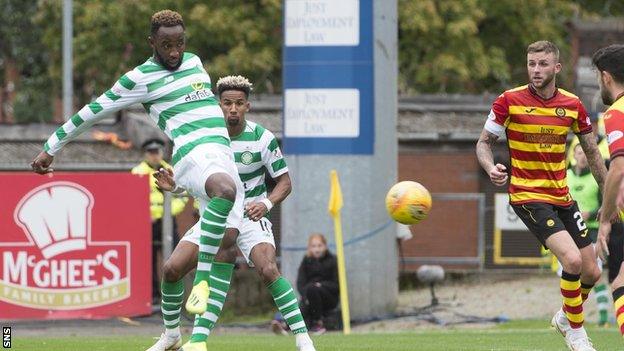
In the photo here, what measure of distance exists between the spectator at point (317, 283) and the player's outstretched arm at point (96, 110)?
8.38 m

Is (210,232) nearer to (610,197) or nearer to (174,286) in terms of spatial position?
(174,286)

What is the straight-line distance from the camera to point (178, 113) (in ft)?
38.9

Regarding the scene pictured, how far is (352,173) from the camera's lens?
21.3 metres

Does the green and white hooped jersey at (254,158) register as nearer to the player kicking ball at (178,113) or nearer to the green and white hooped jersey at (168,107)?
the player kicking ball at (178,113)

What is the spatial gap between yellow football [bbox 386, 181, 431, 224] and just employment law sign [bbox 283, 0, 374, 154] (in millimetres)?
6854

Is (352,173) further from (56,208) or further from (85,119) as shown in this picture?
(85,119)

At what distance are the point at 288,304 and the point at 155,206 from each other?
29.9 feet

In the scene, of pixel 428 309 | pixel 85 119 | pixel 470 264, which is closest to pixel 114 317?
pixel 428 309

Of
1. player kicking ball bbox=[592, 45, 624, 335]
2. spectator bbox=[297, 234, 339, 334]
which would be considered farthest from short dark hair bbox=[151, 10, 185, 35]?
spectator bbox=[297, 234, 339, 334]

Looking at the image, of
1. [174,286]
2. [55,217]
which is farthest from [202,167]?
[55,217]

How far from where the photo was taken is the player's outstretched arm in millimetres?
11789

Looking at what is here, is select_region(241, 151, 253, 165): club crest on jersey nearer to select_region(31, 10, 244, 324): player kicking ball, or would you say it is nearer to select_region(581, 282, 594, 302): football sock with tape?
select_region(31, 10, 244, 324): player kicking ball

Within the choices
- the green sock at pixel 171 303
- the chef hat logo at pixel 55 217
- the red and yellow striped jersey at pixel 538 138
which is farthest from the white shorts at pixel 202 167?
the chef hat logo at pixel 55 217

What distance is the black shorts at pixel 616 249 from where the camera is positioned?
18.3m
